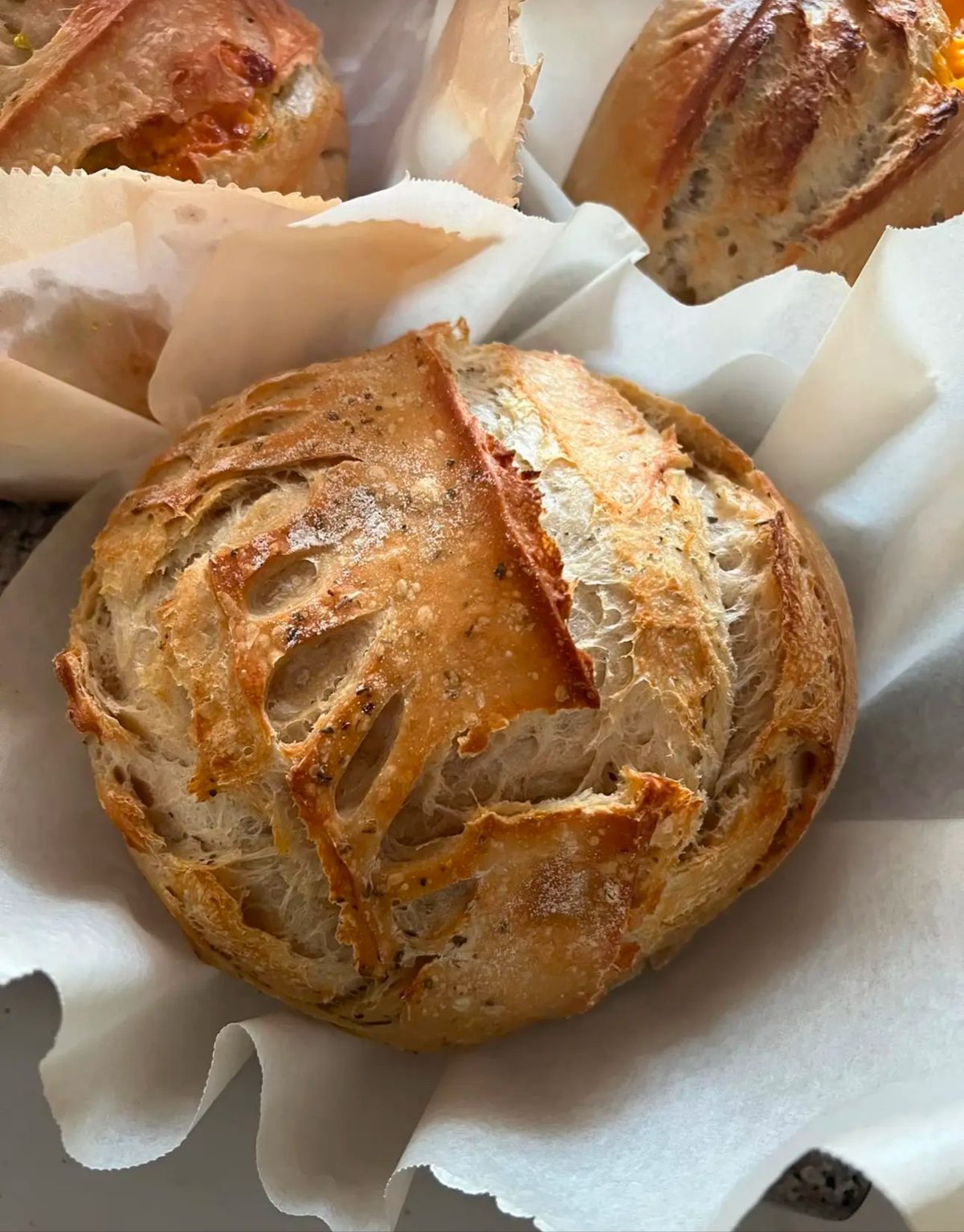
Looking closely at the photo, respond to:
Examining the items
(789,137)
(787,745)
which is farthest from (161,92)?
(787,745)

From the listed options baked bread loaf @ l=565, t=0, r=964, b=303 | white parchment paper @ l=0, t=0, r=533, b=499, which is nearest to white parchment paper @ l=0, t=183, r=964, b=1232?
white parchment paper @ l=0, t=0, r=533, b=499

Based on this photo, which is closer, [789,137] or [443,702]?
[443,702]

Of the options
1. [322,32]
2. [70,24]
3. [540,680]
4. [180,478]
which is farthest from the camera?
[322,32]

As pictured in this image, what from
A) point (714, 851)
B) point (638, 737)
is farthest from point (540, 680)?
point (714, 851)

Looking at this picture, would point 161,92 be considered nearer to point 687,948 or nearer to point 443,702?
point 443,702

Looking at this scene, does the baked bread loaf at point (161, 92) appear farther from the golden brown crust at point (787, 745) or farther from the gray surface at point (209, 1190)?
the gray surface at point (209, 1190)

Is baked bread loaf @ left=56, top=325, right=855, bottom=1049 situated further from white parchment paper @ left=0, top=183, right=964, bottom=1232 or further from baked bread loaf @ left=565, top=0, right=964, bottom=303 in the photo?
baked bread loaf @ left=565, top=0, right=964, bottom=303

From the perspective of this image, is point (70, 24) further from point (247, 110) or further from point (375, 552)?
point (375, 552)
